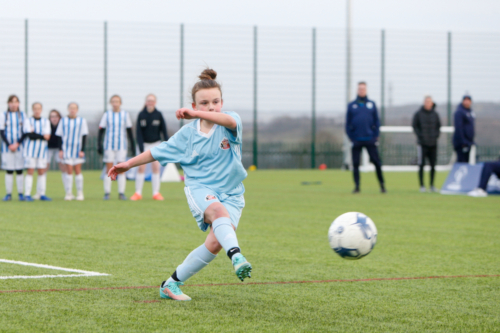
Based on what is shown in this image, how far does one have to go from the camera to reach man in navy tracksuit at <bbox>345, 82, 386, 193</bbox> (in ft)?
46.6

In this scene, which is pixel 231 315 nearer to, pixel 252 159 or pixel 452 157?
pixel 252 159

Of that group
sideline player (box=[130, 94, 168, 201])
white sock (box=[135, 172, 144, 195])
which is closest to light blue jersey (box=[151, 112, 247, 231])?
sideline player (box=[130, 94, 168, 201])

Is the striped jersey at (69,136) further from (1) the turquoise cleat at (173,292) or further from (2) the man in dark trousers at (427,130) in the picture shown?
(1) the turquoise cleat at (173,292)

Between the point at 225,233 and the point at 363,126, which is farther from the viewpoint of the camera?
the point at 363,126

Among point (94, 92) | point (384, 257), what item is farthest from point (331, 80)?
point (384, 257)

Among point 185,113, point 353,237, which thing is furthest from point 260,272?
point 185,113

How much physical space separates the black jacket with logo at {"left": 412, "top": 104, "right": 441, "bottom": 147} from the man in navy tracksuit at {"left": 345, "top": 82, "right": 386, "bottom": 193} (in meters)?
1.68

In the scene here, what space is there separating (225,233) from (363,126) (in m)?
10.5

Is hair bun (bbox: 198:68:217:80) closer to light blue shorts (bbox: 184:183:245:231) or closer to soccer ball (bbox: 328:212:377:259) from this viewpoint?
light blue shorts (bbox: 184:183:245:231)

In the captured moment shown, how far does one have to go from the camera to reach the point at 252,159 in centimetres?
3041

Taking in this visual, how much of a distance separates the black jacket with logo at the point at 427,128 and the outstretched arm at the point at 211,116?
39.1 ft

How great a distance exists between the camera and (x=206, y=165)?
4414mm

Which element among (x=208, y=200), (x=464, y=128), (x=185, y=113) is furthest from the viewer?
(x=464, y=128)

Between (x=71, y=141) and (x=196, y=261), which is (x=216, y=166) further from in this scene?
(x=71, y=141)
